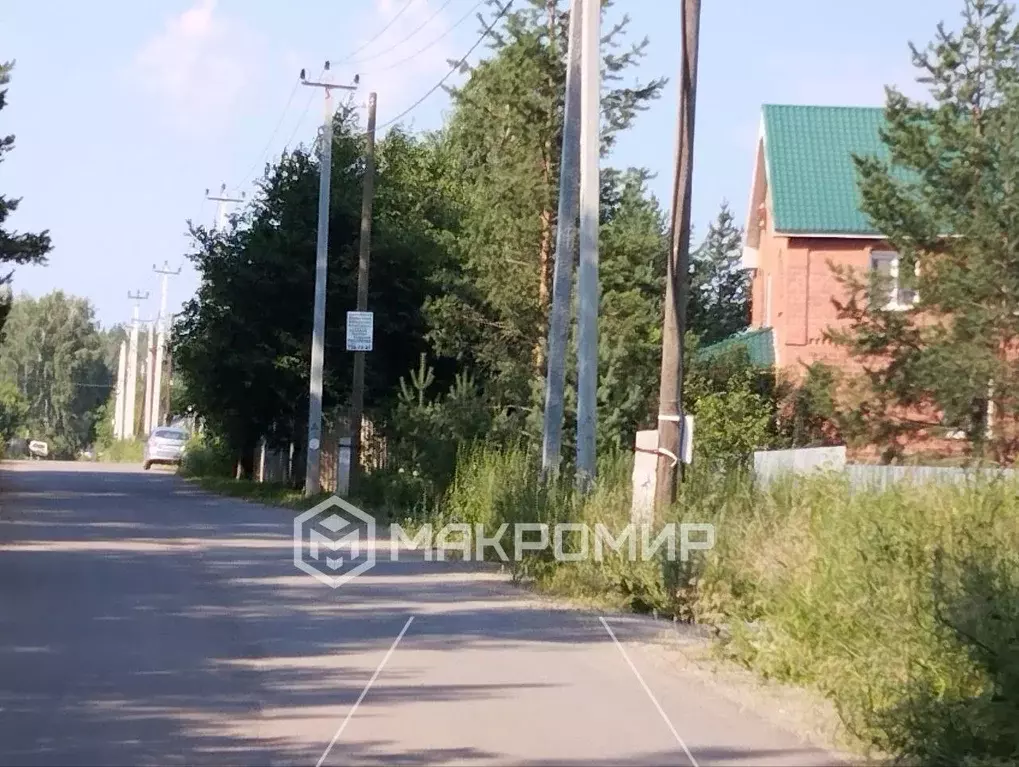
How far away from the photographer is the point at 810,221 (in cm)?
3466

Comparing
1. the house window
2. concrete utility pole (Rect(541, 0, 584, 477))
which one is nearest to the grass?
the house window

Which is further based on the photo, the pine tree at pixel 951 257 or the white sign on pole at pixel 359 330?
the white sign on pole at pixel 359 330

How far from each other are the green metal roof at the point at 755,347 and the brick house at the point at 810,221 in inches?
1.6

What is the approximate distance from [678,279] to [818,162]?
2132 cm

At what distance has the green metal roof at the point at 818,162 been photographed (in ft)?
114

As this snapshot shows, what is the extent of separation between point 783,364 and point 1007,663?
2711cm

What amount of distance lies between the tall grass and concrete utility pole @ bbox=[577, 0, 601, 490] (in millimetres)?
2197

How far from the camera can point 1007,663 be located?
812cm

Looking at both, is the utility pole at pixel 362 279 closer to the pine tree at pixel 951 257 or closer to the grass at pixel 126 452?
the pine tree at pixel 951 257

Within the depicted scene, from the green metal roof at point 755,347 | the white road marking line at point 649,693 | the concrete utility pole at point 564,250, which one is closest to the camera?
the white road marking line at point 649,693

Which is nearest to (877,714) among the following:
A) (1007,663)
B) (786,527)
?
(1007,663)

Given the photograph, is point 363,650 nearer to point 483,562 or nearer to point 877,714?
point 877,714

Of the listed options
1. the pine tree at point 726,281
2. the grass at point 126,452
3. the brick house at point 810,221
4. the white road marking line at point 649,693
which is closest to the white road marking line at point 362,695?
the white road marking line at point 649,693

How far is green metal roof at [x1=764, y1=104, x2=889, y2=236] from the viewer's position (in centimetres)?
3462
